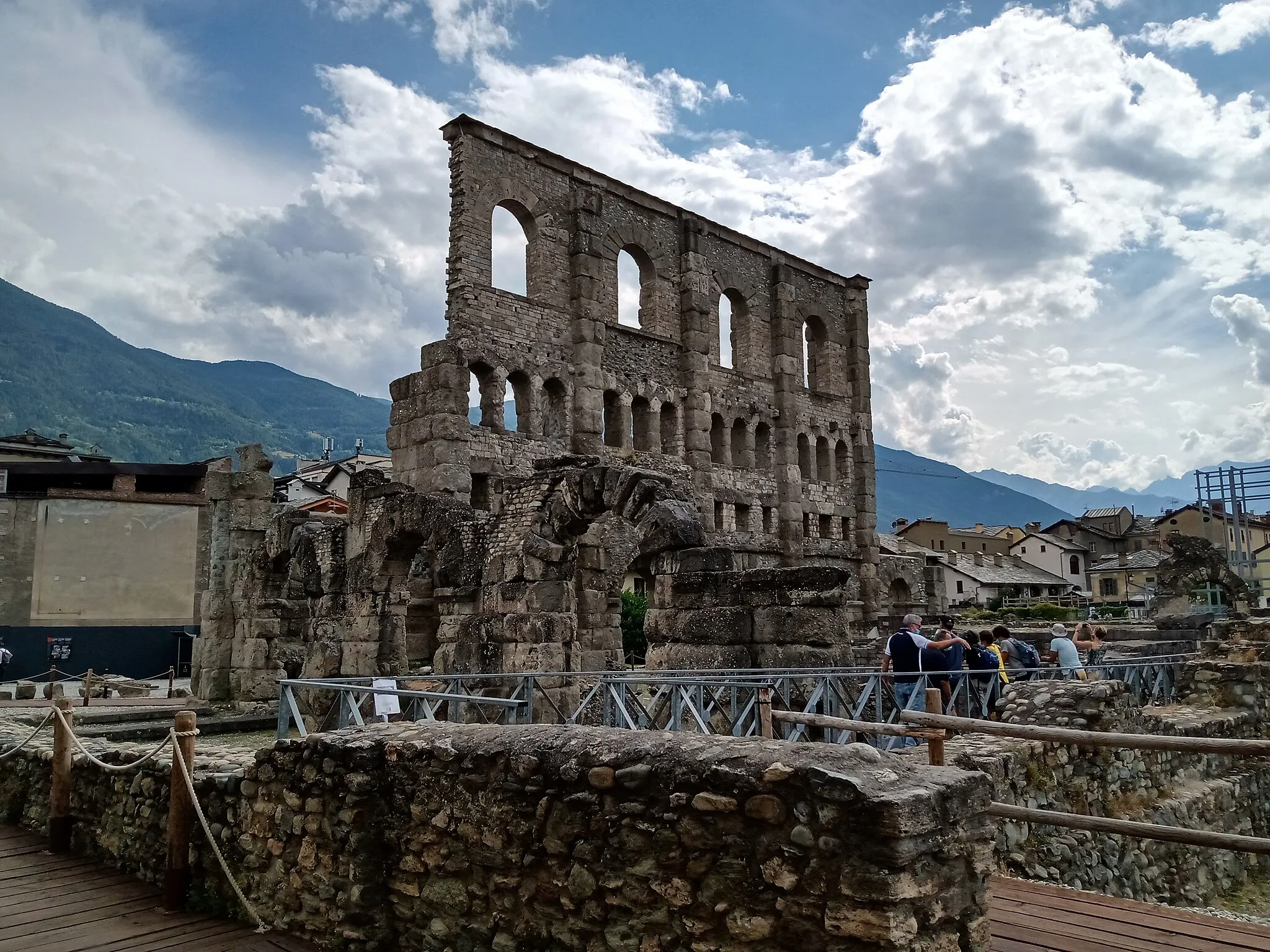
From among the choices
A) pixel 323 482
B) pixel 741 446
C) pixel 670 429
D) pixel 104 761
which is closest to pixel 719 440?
pixel 741 446

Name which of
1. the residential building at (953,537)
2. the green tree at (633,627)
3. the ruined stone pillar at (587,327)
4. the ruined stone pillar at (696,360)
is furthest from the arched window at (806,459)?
the residential building at (953,537)

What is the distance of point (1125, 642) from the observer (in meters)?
21.6

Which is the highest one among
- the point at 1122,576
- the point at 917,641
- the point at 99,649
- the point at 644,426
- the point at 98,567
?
the point at 644,426

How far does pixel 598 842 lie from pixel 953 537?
238 ft

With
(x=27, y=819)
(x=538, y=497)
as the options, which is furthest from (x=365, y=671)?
(x=27, y=819)

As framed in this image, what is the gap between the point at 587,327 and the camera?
84.0 ft

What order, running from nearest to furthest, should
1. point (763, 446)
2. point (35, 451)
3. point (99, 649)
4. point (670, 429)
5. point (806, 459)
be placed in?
point (670, 429) < point (99, 649) < point (763, 446) < point (806, 459) < point (35, 451)

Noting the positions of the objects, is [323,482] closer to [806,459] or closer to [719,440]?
[719,440]

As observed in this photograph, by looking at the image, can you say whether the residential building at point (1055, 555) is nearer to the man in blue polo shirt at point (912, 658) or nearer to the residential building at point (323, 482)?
the residential building at point (323, 482)

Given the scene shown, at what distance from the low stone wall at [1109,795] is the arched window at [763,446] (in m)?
20.0

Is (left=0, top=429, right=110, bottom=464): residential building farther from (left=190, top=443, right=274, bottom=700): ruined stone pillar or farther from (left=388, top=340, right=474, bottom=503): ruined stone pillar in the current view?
(left=388, top=340, right=474, bottom=503): ruined stone pillar

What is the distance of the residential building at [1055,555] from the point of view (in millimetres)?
69625

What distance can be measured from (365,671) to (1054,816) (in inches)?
508

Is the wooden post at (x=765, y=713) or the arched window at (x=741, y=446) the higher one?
the arched window at (x=741, y=446)
